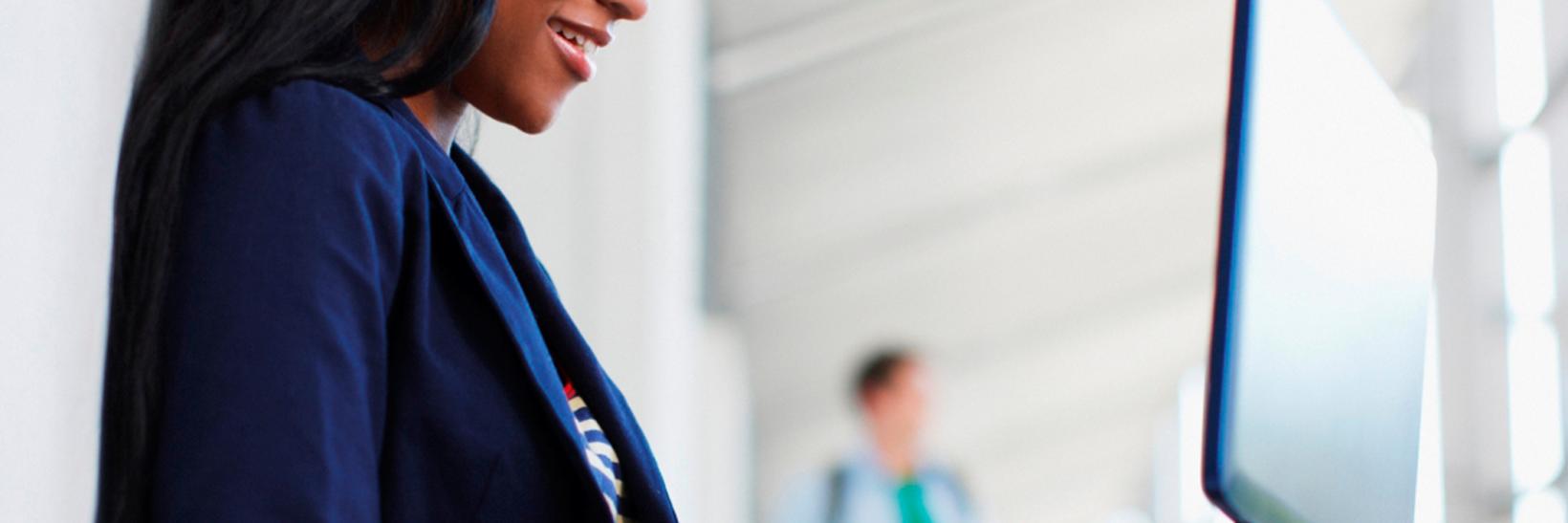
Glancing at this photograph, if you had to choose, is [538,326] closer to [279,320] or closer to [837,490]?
[279,320]

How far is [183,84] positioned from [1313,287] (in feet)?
1.95

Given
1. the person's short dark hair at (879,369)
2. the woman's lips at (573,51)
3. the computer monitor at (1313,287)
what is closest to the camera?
the computer monitor at (1313,287)

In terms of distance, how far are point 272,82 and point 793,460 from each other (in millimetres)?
7401

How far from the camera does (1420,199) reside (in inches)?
46.7

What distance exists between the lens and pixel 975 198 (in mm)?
7141

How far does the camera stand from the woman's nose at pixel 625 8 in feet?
4.50

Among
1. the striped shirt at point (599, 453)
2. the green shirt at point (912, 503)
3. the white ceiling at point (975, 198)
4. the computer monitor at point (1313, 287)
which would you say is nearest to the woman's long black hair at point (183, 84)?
the striped shirt at point (599, 453)

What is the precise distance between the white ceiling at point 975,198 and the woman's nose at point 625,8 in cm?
351

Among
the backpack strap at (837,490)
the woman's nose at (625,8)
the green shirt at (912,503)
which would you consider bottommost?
the green shirt at (912,503)

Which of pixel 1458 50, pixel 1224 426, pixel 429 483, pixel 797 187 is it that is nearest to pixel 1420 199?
pixel 1224 426

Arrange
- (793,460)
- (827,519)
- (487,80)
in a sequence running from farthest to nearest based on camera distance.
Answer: (793,460) → (827,519) → (487,80)

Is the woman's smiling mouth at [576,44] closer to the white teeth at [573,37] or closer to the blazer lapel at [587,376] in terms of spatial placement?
the white teeth at [573,37]

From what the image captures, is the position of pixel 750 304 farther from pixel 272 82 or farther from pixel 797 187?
pixel 272 82

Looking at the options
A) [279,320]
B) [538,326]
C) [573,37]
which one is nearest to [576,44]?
[573,37]
